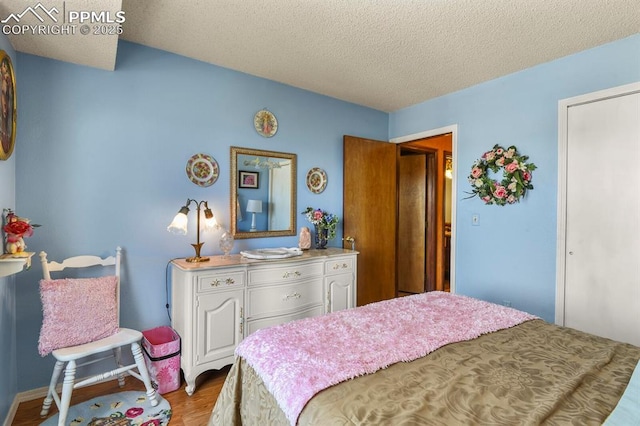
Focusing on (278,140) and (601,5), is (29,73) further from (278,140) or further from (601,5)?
(601,5)

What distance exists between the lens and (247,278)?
2420 mm

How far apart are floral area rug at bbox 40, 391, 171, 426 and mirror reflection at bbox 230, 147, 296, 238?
4.41ft

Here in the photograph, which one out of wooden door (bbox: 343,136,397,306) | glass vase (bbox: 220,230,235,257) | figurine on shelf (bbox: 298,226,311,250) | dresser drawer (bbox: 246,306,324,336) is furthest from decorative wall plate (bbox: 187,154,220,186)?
wooden door (bbox: 343,136,397,306)

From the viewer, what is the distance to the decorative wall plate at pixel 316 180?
10.9 feet

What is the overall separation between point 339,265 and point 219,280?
44.2 inches

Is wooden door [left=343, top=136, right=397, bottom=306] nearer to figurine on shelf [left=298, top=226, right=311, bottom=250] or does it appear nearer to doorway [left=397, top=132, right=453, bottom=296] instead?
figurine on shelf [left=298, top=226, right=311, bottom=250]

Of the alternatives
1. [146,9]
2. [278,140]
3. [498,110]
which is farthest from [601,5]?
[146,9]

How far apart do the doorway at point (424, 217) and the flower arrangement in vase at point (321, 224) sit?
1.59 meters

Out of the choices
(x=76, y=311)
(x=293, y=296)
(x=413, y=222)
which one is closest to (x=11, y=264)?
(x=76, y=311)

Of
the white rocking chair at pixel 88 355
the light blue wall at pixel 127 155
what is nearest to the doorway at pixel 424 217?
the light blue wall at pixel 127 155

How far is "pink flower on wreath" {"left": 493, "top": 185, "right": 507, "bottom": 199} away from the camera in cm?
284

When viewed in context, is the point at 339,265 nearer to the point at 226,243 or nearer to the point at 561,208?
the point at 226,243

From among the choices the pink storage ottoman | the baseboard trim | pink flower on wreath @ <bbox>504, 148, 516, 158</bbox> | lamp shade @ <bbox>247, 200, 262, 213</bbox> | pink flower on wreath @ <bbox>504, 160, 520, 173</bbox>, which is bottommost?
the baseboard trim

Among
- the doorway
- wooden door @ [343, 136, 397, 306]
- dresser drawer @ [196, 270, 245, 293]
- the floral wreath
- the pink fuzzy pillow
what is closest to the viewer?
the pink fuzzy pillow
